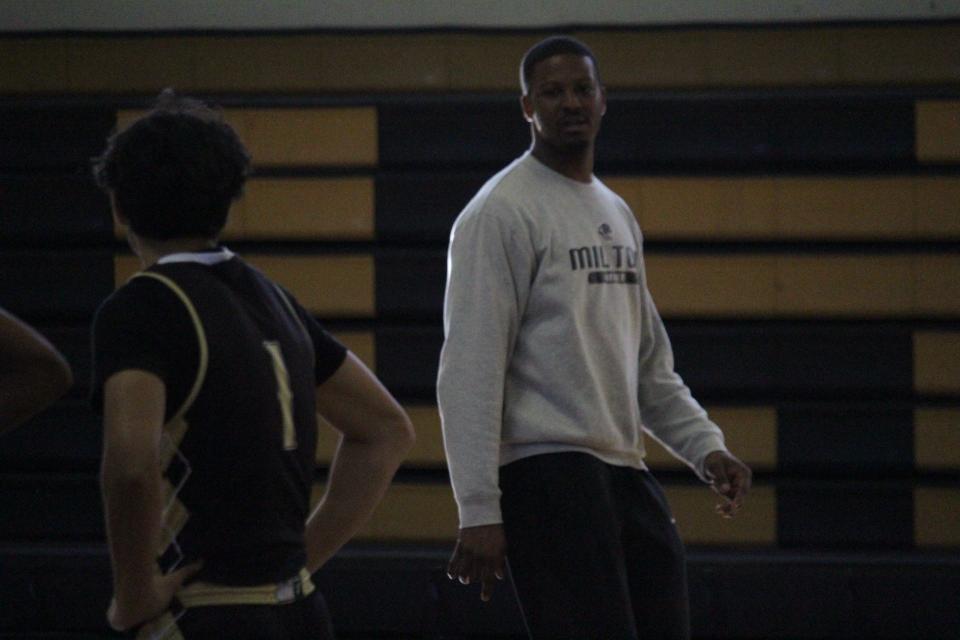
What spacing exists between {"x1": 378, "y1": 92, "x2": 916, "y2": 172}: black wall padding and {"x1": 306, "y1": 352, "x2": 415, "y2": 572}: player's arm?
10.1ft

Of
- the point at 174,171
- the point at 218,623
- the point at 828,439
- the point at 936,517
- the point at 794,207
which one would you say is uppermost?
the point at 174,171

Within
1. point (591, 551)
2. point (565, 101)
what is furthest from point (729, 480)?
point (565, 101)

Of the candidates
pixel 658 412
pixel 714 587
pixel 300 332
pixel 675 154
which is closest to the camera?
pixel 300 332

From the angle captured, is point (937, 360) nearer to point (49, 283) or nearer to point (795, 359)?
point (795, 359)

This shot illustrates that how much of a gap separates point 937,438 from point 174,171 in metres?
3.62

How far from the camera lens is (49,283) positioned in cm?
492

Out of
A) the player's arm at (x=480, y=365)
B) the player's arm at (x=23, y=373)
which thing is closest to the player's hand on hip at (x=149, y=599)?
the player's arm at (x=23, y=373)

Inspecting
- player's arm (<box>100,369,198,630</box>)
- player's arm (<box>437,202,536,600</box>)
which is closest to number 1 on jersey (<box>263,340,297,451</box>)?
player's arm (<box>100,369,198,630</box>)

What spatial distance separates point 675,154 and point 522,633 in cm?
157

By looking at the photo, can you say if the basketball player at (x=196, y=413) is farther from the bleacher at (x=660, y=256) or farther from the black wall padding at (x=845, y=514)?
the black wall padding at (x=845, y=514)

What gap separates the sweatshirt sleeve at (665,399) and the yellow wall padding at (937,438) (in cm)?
219

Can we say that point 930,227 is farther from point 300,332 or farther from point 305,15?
point 300,332

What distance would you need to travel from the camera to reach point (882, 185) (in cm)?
468

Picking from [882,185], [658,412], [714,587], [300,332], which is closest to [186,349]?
[300,332]
